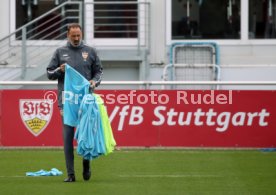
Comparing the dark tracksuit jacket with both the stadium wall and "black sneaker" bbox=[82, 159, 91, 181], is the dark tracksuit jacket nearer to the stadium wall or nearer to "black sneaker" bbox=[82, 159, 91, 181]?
"black sneaker" bbox=[82, 159, 91, 181]

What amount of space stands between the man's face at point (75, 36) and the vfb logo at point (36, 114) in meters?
4.92

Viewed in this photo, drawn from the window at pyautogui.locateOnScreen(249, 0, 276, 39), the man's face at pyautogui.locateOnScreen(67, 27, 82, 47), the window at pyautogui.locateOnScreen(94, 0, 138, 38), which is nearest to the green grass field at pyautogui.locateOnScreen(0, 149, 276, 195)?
the man's face at pyautogui.locateOnScreen(67, 27, 82, 47)

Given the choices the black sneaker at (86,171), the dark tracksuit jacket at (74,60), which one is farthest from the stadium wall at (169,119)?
the dark tracksuit jacket at (74,60)

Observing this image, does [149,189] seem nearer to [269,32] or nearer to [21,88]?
[21,88]

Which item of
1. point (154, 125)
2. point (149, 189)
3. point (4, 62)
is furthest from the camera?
point (4, 62)

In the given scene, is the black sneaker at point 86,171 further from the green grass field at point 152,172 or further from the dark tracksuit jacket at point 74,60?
the dark tracksuit jacket at point 74,60

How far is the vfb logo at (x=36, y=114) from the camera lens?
17641 millimetres

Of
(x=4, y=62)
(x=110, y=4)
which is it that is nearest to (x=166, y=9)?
(x=110, y=4)

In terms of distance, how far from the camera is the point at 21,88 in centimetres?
1862

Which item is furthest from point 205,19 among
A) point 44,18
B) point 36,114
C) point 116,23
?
point 36,114

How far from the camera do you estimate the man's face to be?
12.7m

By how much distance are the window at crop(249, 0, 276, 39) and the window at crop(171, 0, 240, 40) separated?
29cm

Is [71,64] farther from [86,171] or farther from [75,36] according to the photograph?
[86,171]

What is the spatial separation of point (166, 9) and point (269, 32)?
2.32 metres
